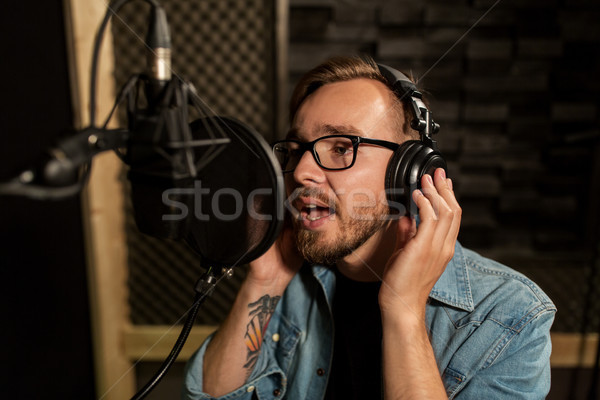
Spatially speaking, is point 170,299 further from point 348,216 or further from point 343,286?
point 348,216

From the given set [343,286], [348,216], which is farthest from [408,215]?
[343,286]

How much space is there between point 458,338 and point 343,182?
441 mm

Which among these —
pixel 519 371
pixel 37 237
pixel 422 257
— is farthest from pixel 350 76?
pixel 37 237

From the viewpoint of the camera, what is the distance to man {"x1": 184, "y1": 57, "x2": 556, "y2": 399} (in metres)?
0.81

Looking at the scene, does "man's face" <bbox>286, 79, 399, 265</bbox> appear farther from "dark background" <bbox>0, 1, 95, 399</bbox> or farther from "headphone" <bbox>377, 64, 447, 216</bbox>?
"dark background" <bbox>0, 1, 95, 399</bbox>

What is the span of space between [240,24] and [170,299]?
139 centimetres

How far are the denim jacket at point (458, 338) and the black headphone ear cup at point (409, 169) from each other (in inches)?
8.7

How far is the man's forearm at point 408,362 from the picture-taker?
0.75 metres

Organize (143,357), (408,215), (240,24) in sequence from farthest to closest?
(143,357)
(240,24)
(408,215)

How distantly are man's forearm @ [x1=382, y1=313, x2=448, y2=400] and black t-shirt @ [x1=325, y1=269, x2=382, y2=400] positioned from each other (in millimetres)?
240

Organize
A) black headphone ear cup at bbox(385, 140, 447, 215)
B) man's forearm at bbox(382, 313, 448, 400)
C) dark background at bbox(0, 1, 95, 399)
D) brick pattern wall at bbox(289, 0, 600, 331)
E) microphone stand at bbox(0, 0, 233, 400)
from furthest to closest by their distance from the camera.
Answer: brick pattern wall at bbox(289, 0, 600, 331) → dark background at bbox(0, 1, 95, 399) → black headphone ear cup at bbox(385, 140, 447, 215) → man's forearm at bbox(382, 313, 448, 400) → microphone stand at bbox(0, 0, 233, 400)

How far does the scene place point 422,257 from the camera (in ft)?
2.65

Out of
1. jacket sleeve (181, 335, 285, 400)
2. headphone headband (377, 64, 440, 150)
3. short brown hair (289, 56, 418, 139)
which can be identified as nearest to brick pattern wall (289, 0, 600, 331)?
short brown hair (289, 56, 418, 139)

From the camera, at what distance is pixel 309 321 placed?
3.71ft
